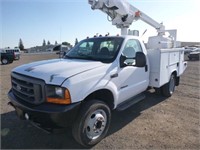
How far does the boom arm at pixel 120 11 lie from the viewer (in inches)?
239

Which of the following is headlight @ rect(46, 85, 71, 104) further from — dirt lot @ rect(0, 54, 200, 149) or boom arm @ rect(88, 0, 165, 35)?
boom arm @ rect(88, 0, 165, 35)

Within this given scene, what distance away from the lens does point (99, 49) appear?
4277 mm

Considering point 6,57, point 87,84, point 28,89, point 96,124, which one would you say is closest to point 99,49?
point 87,84

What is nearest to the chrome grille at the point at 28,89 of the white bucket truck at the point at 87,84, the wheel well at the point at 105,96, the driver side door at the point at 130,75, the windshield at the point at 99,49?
the white bucket truck at the point at 87,84

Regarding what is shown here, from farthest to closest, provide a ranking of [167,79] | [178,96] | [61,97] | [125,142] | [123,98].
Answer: [178,96], [167,79], [123,98], [125,142], [61,97]

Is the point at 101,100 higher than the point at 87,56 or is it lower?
lower

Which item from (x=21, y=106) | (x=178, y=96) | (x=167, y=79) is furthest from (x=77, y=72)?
(x=178, y=96)

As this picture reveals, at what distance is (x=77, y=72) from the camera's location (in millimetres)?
3006

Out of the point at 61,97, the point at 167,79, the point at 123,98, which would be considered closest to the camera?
the point at 61,97

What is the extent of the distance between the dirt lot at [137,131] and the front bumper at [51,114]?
26cm

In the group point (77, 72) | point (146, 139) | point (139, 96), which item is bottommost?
point (146, 139)

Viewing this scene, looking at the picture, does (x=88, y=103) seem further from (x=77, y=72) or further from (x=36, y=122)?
(x=36, y=122)

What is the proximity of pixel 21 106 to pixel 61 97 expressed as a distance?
31.4 inches

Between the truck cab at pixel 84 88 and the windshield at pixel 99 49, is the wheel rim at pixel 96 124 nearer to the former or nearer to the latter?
the truck cab at pixel 84 88
